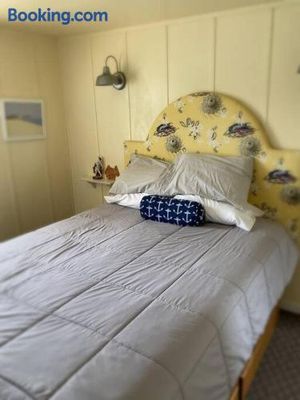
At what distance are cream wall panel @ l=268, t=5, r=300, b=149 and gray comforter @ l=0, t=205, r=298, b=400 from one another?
0.68 m

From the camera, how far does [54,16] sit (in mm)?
2504

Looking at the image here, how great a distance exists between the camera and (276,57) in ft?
7.29

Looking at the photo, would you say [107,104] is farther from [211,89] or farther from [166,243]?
[166,243]

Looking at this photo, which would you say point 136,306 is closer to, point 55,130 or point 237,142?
point 237,142

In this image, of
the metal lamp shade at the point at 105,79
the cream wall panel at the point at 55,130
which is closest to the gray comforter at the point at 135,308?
the metal lamp shade at the point at 105,79

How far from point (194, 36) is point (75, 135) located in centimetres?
155

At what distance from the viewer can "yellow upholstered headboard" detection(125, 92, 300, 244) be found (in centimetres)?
228

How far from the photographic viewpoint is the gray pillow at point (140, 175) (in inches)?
100

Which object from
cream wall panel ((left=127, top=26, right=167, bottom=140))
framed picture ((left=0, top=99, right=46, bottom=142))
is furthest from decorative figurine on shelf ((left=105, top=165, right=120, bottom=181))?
framed picture ((left=0, top=99, right=46, bottom=142))

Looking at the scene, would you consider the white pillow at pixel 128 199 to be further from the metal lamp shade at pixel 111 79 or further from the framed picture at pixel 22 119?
the framed picture at pixel 22 119

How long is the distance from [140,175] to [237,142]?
2.55ft

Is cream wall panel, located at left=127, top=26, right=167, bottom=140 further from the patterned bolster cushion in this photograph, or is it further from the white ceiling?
the patterned bolster cushion

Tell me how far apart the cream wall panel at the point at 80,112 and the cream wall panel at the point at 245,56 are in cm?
131

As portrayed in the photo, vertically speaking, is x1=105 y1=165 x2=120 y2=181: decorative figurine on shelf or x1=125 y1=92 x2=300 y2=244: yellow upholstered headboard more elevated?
x1=125 y1=92 x2=300 y2=244: yellow upholstered headboard
